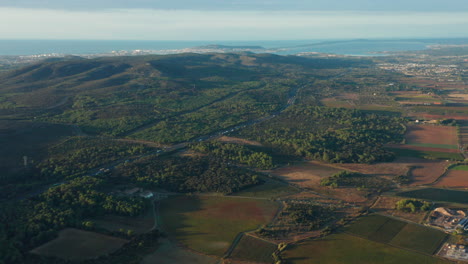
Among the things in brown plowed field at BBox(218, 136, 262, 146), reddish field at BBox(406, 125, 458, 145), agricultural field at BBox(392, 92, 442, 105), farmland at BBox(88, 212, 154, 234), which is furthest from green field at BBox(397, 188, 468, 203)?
agricultural field at BBox(392, 92, 442, 105)

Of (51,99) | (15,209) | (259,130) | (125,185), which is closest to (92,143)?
(125,185)

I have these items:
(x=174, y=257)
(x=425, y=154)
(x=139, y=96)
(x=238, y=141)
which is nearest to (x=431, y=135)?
(x=425, y=154)

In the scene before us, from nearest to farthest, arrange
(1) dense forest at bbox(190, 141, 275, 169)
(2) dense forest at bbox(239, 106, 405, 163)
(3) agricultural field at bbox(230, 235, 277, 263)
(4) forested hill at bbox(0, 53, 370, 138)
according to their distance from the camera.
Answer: (3) agricultural field at bbox(230, 235, 277, 263), (1) dense forest at bbox(190, 141, 275, 169), (2) dense forest at bbox(239, 106, 405, 163), (4) forested hill at bbox(0, 53, 370, 138)

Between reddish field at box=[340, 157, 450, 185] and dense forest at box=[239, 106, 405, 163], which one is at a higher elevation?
dense forest at box=[239, 106, 405, 163]

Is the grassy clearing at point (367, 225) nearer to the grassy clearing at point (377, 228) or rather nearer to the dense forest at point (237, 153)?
the grassy clearing at point (377, 228)

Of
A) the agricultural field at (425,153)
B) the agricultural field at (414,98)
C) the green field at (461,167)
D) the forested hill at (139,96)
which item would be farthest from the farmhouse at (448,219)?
the agricultural field at (414,98)

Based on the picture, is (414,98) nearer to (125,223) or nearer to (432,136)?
(432,136)

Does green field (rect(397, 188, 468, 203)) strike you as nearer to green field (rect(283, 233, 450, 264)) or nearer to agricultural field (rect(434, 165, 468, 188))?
agricultural field (rect(434, 165, 468, 188))

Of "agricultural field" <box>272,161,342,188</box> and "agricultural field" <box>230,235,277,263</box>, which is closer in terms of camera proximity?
"agricultural field" <box>230,235,277,263</box>
